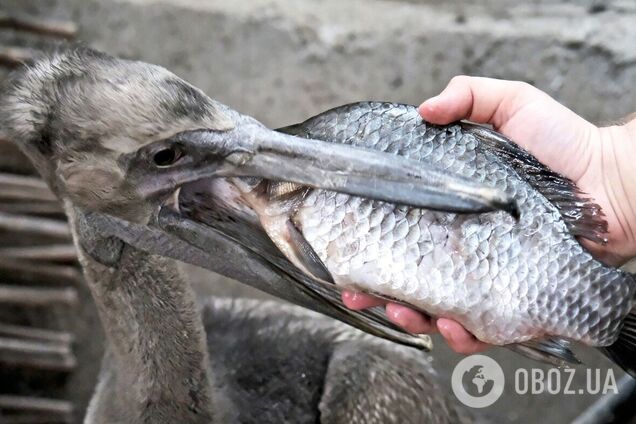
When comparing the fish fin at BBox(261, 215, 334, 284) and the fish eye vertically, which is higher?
the fish eye

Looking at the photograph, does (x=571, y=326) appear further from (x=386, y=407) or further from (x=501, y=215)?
(x=386, y=407)

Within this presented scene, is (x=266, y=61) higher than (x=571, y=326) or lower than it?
lower

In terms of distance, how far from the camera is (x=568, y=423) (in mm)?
1919

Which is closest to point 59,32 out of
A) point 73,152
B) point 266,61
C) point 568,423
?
point 266,61

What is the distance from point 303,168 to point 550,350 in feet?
1.23

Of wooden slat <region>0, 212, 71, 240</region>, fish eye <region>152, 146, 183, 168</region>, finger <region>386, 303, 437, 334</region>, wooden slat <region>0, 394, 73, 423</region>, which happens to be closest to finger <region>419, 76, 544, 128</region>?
finger <region>386, 303, 437, 334</region>

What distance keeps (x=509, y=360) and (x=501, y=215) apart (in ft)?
3.65

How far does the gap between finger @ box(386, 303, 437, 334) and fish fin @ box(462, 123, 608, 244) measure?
Result: 0.73 feet

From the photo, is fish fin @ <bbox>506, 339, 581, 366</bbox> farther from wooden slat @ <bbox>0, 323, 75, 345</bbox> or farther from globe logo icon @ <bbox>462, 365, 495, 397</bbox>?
wooden slat @ <bbox>0, 323, 75, 345</bbox>

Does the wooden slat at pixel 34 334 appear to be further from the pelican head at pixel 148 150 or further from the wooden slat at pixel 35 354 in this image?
the pelican head at pixel 148 150

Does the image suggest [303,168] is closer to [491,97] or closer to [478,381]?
[491,97]

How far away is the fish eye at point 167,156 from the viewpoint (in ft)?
2.95

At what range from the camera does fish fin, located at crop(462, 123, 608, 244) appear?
92cm

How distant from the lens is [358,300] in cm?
100
